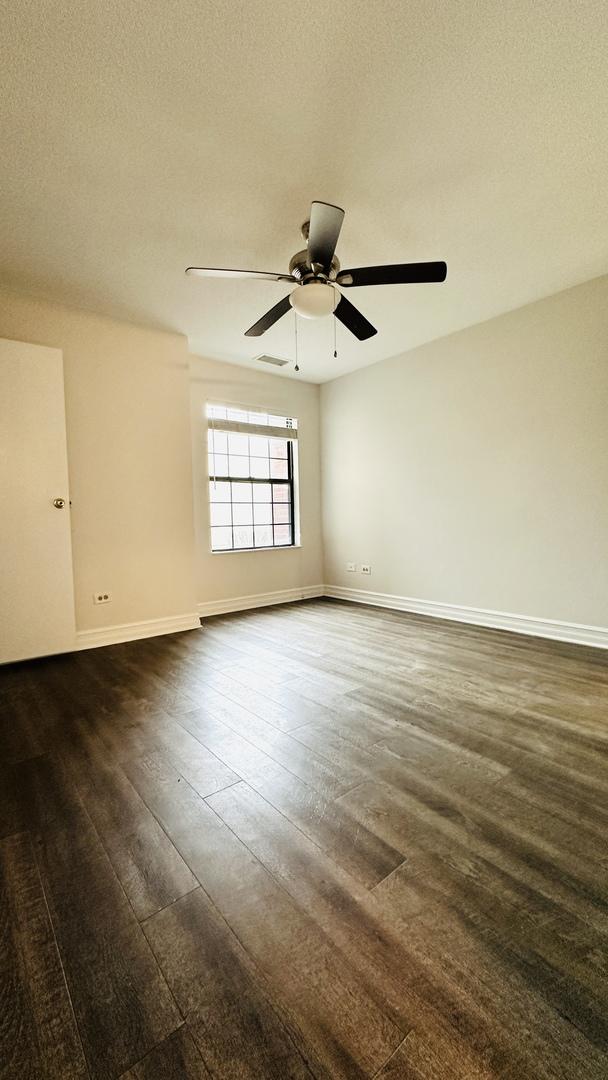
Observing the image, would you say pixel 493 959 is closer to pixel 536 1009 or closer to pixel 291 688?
pixel 536 1009

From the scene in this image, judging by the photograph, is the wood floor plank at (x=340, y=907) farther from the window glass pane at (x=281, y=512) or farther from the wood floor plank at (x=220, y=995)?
the window glass pane at (x=281, y=512)

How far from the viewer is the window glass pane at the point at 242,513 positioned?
480cm

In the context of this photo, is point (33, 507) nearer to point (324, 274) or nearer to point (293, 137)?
point (324, 274)

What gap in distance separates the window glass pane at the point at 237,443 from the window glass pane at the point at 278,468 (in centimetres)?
40

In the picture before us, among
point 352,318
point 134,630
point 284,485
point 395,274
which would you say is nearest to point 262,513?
point 284,485

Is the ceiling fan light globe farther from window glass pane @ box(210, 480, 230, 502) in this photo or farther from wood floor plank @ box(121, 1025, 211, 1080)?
wood floor plank @ box(121, 1025, 211, 1080)

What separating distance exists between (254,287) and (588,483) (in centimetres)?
297

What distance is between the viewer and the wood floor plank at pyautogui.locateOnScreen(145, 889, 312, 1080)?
0.77 m

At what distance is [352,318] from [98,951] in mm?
2990

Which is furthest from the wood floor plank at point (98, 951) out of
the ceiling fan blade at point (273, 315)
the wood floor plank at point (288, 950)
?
the ceiling fan blade at point (273, 315)

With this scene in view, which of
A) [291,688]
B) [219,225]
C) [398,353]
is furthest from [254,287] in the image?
[291,688]

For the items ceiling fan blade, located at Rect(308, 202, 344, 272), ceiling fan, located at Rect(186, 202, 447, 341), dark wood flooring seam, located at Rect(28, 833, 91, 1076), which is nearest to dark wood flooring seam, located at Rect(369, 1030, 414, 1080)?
dark wood flooring seam, located at Rect(28, 833, 91, 1076)

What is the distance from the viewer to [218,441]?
461 centimetres

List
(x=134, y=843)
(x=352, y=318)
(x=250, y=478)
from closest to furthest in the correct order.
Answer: (x=134, y=843) < (x=352, y=318) < (x=250, y=478)
